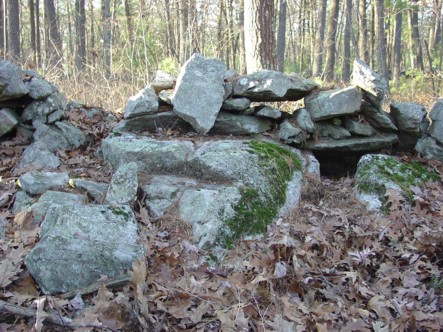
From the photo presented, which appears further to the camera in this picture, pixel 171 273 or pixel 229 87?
pixel 229 87

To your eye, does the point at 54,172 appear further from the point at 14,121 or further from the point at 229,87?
the point at 229,87

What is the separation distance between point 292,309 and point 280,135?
3.08 meters

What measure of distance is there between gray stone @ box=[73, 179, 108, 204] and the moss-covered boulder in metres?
3.00

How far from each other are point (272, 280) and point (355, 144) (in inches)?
123

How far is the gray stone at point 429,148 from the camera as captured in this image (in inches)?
234

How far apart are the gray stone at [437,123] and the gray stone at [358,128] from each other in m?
0.88

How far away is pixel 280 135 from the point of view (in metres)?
5.79

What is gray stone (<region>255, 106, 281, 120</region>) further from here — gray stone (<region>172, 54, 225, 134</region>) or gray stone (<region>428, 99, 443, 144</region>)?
gray stone (<region>428, 99, 443, 144</region>)

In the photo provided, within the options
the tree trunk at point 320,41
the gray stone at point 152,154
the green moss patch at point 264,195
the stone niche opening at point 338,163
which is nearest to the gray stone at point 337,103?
the stone niche opening at point 338,163

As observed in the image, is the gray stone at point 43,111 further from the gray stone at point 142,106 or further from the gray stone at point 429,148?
the gray stone at point 429,148

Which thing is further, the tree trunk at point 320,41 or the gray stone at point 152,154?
the tree trunk at point 320,41

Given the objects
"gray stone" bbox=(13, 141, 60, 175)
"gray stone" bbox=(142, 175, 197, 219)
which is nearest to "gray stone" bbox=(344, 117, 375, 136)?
"gray stone" bbox=(142, 175, 197, 219)

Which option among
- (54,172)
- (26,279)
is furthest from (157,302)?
(54,172)

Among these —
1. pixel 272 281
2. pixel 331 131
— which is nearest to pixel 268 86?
pixel 331 131
